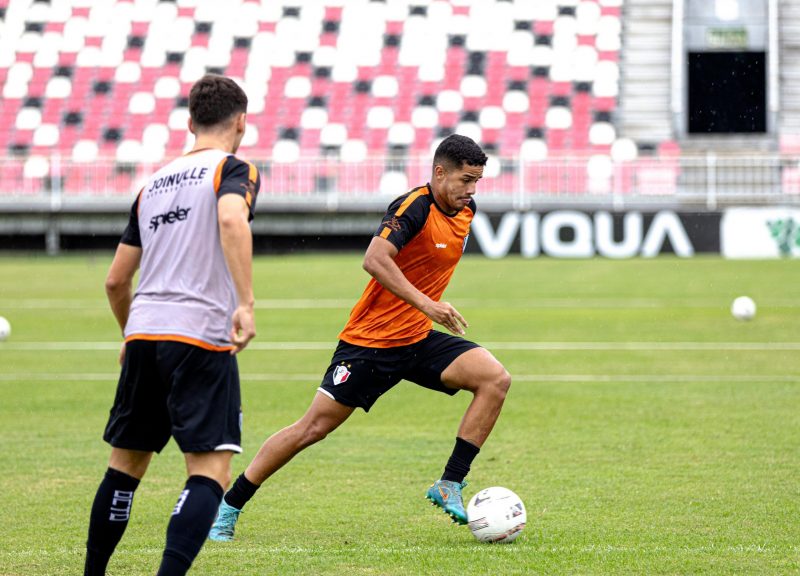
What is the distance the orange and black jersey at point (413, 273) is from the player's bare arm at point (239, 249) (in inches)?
72.8

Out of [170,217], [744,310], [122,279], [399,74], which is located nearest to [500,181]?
[399,74]

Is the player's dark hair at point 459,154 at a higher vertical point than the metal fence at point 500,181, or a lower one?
higher

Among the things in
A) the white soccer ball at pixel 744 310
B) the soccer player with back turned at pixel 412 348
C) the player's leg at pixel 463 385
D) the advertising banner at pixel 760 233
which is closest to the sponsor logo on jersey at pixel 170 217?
the soccer player with back turned at pixel 412 348

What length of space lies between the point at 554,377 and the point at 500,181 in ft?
53.9

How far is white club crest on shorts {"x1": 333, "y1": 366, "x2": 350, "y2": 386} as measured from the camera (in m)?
6.18

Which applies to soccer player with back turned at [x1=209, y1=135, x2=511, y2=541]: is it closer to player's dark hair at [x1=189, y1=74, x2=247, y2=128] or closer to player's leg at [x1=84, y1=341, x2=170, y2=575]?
player's leg at [x1=84, y1=341, x2=170, y2=575]

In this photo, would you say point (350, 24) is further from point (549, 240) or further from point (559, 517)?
point (559, 517)

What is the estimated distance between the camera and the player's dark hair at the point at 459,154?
6.18 meters

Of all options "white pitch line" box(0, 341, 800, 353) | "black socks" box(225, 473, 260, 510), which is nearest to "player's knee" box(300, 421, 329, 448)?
"black socks" box(225, 473, 260, 510)

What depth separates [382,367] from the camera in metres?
6.29

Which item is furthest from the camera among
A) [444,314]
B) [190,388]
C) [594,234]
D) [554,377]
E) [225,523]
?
[594,234]

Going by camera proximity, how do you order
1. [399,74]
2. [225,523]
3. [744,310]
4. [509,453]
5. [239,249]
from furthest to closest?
[399,74] < [744,310] < [509,453] < [225,523] < [239,249]

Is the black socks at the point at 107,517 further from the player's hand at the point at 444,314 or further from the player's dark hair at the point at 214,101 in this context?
the player's hand at the point at 444,314

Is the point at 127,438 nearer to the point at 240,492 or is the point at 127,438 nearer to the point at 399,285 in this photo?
the point at 240,492
